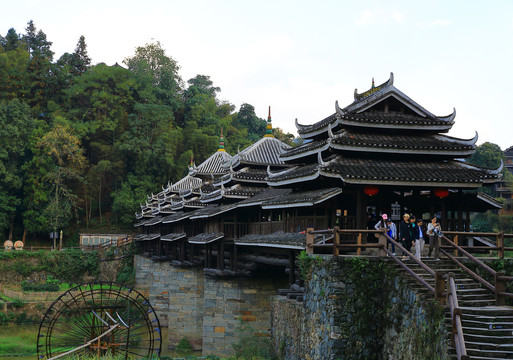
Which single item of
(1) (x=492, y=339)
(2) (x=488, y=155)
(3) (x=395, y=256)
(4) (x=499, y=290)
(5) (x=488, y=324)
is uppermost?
(2) (x=488, y=155)

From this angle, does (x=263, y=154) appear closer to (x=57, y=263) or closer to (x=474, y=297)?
(x=474, y=297)

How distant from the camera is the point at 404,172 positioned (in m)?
18.1

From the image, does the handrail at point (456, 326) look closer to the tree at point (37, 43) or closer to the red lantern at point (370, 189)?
the red lantern at point (370, 189)

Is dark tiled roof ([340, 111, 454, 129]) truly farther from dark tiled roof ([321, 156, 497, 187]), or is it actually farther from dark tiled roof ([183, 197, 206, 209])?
dark tiled roof ([183, 197, 206, 209])

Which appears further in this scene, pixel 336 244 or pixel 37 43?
pixel 37 43

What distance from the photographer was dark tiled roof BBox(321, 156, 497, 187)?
17.3m

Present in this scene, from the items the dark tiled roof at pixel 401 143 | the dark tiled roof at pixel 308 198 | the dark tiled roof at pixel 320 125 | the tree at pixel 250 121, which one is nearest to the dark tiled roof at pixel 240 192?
the dark tiled roof at pixel 320 125

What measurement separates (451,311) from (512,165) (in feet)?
182

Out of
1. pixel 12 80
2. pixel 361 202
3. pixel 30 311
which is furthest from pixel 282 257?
pixel 12 80

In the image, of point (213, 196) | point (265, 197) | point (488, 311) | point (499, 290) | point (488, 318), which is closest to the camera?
point (488, 318)

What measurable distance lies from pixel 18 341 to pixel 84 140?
40906mm

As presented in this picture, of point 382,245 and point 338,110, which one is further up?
point 338,110

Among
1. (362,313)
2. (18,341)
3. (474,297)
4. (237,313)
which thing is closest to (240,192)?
(237,313)

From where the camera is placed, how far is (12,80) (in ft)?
233
